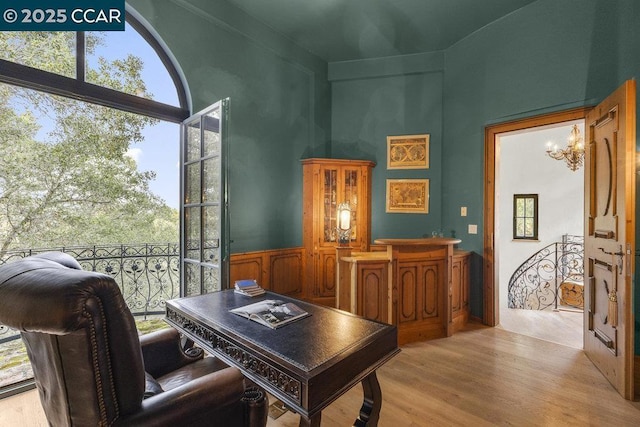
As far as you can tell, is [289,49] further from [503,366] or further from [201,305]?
[503,366]

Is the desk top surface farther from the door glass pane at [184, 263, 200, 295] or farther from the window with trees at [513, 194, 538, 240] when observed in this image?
the window with trees at [513, 194, 538, 240]

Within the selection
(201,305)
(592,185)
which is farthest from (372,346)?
(592,185)

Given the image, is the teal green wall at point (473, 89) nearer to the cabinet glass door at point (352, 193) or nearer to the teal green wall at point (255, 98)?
the cabinet glass door at point (352, 193)

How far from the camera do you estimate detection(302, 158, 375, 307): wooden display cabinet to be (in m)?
4.22

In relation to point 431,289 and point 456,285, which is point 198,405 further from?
point 456,285

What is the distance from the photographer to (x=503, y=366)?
105 inches

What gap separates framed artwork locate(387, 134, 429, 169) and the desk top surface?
3.20 meters

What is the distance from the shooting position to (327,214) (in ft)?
14.2

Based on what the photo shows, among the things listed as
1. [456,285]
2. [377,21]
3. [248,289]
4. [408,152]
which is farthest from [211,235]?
[377,21]

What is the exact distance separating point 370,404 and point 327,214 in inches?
119

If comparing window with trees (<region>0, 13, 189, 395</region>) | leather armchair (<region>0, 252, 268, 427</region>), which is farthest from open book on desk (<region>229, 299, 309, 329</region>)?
window with trees (<region>0, 13, 189, 395</region>)

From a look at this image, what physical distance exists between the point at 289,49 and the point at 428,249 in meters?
3.30

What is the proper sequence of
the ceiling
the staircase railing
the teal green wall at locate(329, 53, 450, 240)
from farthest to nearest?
1. the staircase railing
2. the teal green wall at locate(329, 53, 450, 240)
3. the ceiling

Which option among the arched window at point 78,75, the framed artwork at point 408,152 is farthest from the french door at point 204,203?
the framed artwork at point 408,152
